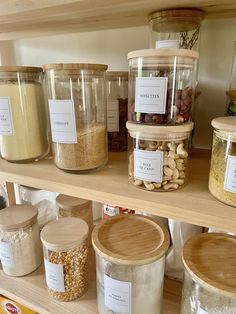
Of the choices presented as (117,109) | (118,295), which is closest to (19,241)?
(118,295)

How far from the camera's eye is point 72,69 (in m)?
0.46

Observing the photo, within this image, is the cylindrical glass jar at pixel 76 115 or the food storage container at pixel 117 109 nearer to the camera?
the cylindrical glass jar at pixel 76 115

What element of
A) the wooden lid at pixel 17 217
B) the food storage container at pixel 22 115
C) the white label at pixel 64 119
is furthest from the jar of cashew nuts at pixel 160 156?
the wooden lid at pixel 17 217

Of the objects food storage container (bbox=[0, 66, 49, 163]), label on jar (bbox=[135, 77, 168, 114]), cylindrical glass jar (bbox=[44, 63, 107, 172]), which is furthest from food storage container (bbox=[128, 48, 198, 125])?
food storage container (bbox=[0, 66, 49, 163])

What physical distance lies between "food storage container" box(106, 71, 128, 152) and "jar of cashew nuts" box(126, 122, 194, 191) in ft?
0.59

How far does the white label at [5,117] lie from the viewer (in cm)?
51

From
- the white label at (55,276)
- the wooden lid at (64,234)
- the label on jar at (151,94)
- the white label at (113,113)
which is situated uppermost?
the label on jar at (151,94)

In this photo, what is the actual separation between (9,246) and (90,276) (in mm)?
218

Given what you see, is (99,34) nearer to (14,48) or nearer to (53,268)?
(14,48)

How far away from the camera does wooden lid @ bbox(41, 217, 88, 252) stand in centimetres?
56

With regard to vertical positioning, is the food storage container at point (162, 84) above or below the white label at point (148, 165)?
above

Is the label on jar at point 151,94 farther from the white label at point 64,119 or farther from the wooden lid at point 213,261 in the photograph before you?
the wooden lid at point 213,261

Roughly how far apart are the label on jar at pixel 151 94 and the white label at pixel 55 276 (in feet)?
1.29

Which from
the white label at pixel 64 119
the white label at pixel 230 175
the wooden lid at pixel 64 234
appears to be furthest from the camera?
the wooden lid at pixel 64 234
